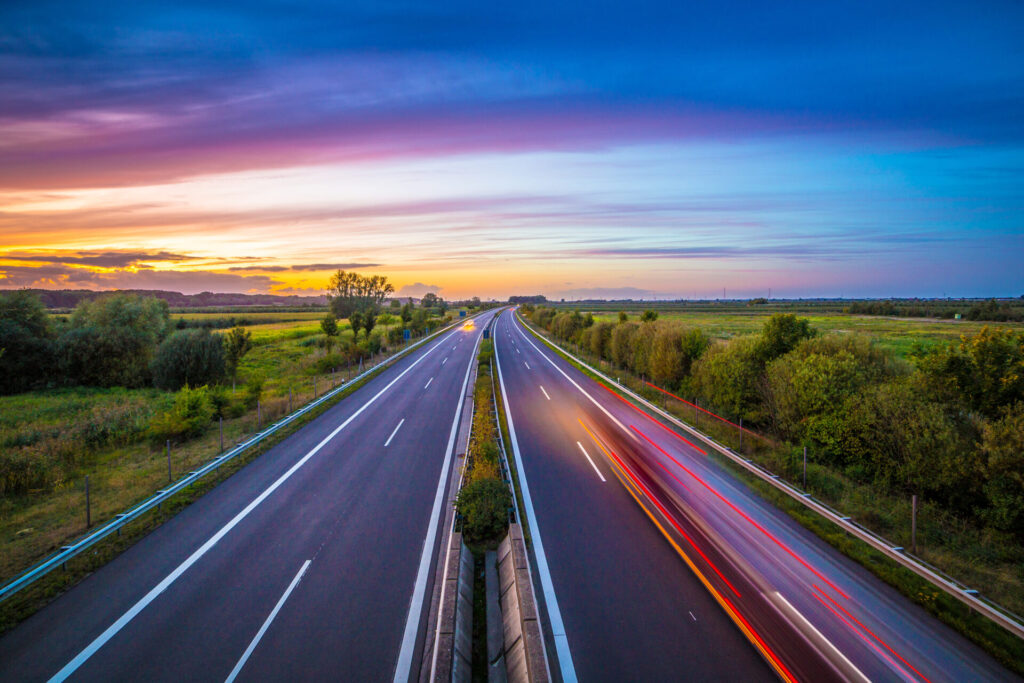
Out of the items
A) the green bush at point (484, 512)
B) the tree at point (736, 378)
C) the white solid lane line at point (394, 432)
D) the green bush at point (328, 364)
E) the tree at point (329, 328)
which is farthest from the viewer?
the tree at point (329, 328)

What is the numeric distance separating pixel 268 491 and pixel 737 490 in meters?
13.0

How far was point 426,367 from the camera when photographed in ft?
114

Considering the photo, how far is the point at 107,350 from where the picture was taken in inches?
1252

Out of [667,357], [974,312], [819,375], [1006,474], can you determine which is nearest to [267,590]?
[1006,474]

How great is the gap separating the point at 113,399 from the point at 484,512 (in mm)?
27759

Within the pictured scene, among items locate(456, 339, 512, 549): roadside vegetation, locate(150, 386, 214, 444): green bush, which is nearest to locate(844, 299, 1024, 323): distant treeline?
locate(456, 339, 512, 549): roadside vegetation

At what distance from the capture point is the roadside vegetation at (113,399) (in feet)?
38.9

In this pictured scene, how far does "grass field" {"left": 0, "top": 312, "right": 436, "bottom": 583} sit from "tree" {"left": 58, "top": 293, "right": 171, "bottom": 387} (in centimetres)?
180

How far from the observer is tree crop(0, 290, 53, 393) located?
1152 inches

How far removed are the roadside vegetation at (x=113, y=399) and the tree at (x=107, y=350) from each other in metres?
0.07

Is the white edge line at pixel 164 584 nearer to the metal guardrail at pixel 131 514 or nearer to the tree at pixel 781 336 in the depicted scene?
the metal guardrail at pixel 131 514

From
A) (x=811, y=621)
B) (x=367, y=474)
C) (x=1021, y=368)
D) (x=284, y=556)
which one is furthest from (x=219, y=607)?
(x=1021, y=368)

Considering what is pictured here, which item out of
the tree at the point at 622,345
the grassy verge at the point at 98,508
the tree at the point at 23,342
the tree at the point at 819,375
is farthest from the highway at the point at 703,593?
the tree at the point at 23,342

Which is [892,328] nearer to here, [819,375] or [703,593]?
[819,375]
